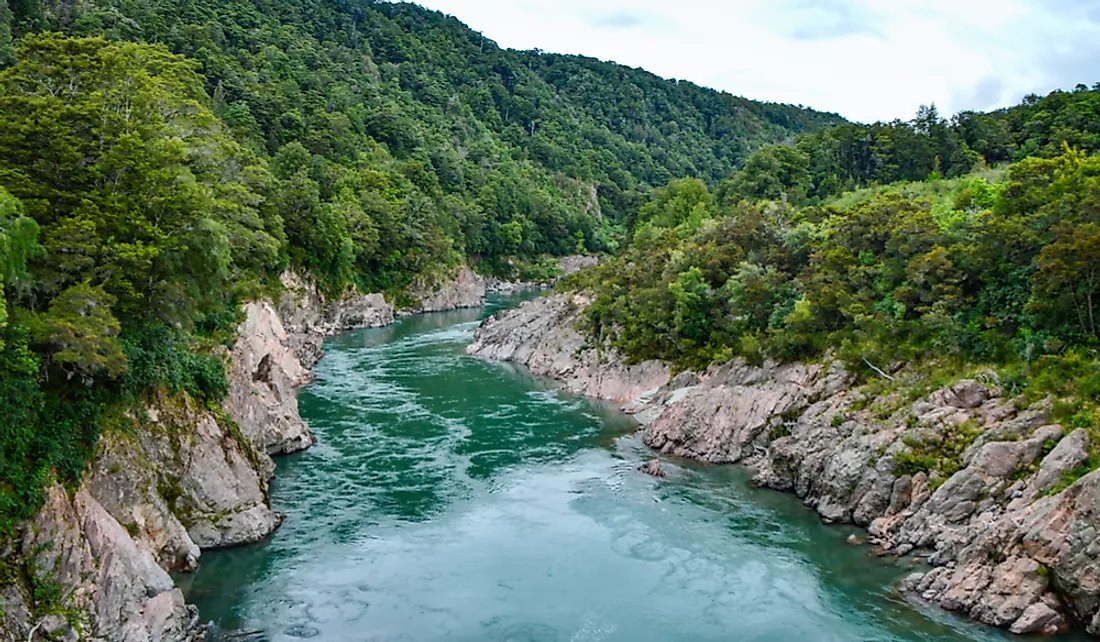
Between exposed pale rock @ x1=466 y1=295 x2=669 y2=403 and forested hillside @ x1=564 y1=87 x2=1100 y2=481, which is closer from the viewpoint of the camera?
forested hillside @ x1=564 y1=87 x2=1100 y2=481

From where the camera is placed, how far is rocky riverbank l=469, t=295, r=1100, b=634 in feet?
74.2

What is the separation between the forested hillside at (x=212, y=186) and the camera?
23328mm

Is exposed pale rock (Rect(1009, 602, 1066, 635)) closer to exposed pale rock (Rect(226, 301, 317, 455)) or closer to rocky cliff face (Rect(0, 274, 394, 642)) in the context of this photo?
rocky cliff face (Rect(0, 274, 394, 642))

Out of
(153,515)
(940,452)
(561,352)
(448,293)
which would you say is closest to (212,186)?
(153,515)

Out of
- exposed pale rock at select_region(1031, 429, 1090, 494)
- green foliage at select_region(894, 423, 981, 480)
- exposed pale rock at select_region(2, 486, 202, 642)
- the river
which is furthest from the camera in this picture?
green foliage at select_region(894, 423, 981, 480)

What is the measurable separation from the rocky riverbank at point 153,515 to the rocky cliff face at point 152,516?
3 cm

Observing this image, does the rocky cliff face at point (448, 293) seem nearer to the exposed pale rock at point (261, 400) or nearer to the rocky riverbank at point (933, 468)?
the exposed pale rock at point (261, 400)

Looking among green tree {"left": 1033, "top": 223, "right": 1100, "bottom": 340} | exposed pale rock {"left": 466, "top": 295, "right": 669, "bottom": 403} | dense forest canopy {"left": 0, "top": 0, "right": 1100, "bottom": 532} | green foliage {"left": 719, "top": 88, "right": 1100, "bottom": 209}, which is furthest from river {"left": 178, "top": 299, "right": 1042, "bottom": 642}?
green foliage {"left": 719, "top": 88, "right": 1100, "bottom": 209}

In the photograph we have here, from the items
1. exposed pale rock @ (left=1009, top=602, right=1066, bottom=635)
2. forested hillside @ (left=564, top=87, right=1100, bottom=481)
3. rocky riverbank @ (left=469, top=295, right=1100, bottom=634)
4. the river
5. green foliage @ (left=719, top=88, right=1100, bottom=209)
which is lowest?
the river

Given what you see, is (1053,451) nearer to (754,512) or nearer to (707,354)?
(754,512)

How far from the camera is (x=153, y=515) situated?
25.5 metres

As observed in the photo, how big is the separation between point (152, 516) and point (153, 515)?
5 cm

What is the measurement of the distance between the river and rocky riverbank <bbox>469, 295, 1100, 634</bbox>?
3.65ft

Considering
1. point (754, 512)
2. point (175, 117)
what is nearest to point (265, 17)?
point (175, 117)
